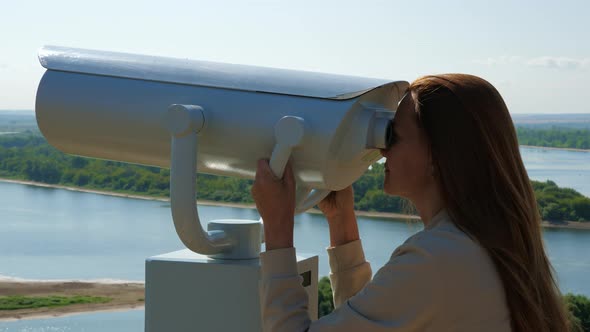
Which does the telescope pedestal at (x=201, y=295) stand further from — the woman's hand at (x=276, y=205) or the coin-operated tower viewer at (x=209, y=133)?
the woman's hand at (x=276, y=205)

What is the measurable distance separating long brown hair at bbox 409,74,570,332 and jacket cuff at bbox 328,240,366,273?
0.38 meters

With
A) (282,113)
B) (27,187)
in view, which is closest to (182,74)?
(282,113)

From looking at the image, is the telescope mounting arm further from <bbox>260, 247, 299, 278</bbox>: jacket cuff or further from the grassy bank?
the grassy bank

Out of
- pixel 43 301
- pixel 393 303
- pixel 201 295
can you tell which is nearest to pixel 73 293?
pixel 43 301

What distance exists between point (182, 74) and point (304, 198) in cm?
25

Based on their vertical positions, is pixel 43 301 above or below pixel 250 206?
below

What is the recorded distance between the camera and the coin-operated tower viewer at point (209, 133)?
1045 millimetres

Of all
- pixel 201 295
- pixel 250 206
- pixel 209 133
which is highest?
pixel 209 133

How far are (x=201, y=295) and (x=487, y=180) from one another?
0.45m

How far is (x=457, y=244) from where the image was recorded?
91cm

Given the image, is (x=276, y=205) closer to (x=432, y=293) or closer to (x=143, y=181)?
(x=432, y=293)

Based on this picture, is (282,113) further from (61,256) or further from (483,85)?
(61,256)

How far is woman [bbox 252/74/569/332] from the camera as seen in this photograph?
2.98 ft

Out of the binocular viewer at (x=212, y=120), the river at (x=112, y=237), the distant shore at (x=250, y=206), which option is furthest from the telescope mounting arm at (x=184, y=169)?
the river at (x=112, y=237)
